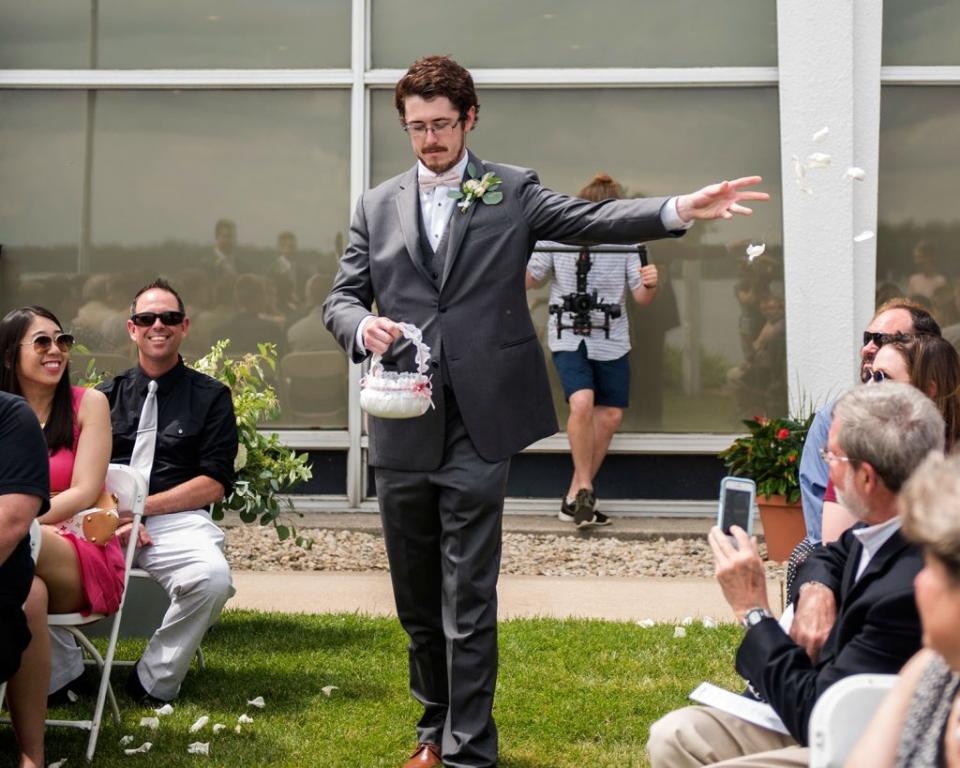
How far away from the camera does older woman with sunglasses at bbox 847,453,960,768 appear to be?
2.21m

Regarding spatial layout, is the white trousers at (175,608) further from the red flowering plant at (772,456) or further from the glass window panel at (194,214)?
the glass window panel at (194,214)

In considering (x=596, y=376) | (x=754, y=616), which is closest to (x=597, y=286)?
(x=596, y=376)

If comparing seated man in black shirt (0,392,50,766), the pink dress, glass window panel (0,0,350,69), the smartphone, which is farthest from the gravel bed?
the smartphone

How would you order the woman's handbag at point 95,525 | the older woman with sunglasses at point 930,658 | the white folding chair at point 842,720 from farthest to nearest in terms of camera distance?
the woman's handbag at point 95,525 < the white folding chair at point 842,720 < the older woman with sunglasses at point 930,658

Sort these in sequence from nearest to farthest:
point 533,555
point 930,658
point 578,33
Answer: point 930,658
point 533,555
point 578,33

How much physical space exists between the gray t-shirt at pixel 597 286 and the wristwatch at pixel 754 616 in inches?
227

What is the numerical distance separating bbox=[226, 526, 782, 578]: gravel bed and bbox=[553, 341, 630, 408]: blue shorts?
0.88 meters

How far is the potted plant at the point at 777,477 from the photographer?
8.10 meters

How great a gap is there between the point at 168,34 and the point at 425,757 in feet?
21.1

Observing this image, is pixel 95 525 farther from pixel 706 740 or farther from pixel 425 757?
pixel 706 740

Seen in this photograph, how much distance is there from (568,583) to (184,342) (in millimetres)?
3488

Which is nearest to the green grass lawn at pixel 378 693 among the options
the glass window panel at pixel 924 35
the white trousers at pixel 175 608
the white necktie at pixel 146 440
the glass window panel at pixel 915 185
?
the white trousers at pixel 175 608

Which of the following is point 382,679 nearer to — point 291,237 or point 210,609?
point 210,609

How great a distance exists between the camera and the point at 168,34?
9.70 metres
